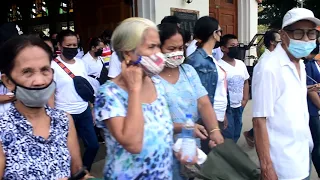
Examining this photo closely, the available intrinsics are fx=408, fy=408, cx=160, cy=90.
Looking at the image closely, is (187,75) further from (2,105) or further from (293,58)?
(2,105)

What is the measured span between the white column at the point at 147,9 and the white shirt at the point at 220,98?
4.76m

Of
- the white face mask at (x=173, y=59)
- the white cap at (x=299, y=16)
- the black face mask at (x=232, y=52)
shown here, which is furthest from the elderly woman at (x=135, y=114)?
the black face mask at (x=232, y=52)

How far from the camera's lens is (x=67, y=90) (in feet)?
15.1

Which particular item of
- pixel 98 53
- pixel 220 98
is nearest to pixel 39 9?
pixel 98 53

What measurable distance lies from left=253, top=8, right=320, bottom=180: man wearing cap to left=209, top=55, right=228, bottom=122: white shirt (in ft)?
4.43

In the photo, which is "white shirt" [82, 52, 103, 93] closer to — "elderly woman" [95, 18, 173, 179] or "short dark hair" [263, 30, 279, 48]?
"short dark hair" [263, 30, 279, 48]

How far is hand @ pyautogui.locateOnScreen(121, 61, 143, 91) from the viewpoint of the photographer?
2104mm

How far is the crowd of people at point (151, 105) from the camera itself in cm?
187

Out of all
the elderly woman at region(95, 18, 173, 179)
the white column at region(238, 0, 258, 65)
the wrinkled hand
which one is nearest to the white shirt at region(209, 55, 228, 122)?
the wrinkled hand

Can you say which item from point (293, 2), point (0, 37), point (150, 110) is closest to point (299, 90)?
point (150, 110)

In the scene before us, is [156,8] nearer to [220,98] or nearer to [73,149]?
[220,98]

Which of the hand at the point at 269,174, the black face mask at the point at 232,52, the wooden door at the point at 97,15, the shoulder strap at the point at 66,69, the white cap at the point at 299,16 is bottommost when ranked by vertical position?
the hand at the point at 269,174

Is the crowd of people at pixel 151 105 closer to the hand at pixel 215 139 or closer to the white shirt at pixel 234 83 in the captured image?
the hand at pixel 215 139

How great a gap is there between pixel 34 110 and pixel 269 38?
4.80 meters
